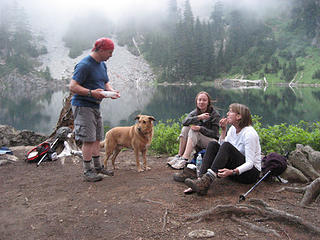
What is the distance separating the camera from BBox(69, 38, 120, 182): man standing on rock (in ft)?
13.7

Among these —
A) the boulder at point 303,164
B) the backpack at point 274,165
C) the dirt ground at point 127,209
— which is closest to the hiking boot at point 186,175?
the dirt ground at point 127,209

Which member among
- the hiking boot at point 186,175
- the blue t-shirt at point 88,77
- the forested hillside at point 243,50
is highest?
the forested hillside at point 243,50

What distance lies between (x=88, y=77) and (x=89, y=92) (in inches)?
13.6

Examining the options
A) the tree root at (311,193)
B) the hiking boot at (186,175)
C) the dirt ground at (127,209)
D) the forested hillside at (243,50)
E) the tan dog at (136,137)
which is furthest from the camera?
the forested hillside at (243,50)

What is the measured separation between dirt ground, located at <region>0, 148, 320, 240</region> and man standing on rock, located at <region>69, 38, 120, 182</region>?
0.92m

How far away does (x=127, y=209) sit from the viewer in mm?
3311

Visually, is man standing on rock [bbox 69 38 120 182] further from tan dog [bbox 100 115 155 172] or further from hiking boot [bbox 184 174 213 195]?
hiking boot [bbox 184 174 213 195]

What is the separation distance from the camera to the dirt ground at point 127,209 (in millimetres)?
2781

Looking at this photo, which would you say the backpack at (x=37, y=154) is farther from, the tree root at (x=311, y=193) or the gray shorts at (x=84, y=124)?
the tree root at (x=311, y=193)

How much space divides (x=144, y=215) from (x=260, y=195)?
1.76m

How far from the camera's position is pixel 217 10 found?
121 m

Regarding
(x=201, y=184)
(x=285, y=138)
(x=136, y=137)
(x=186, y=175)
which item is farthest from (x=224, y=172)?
(x=285, y=138)

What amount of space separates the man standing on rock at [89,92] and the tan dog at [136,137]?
1.10 metres

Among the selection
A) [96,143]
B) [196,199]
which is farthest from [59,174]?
[196,199]
